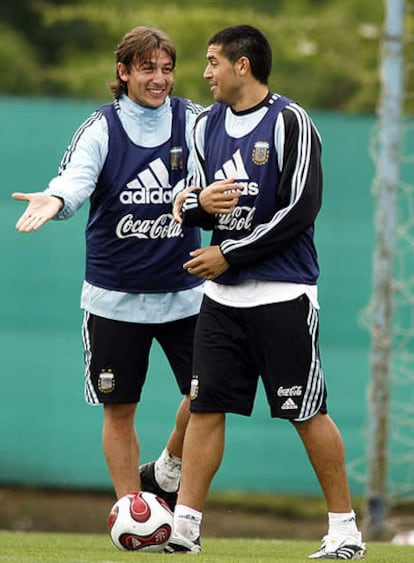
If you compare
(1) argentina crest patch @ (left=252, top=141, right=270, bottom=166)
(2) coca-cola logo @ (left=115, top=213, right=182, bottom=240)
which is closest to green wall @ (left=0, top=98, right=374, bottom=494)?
Answer: (2) coca-cola logo @ (left=115, top=213, right=182, bottom=240)

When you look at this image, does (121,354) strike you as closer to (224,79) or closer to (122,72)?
(122,72)

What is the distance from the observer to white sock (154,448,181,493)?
744cm

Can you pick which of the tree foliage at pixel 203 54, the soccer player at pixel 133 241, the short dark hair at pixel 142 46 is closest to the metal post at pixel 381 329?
the tree foliage at pixel 203 54

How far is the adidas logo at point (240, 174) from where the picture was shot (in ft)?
20.6

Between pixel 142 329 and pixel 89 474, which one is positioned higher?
pixel 142 329

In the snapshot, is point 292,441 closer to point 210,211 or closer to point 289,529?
point 289,529

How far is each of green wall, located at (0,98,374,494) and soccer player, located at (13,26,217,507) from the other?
2.16 m

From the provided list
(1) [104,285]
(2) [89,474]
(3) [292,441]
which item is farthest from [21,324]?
(1) [104,285]

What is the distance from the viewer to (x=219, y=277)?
6.41 meters

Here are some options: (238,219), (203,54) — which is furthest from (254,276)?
(203,54)

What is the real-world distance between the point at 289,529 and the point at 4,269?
7.92 ft

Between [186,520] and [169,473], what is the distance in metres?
1.00

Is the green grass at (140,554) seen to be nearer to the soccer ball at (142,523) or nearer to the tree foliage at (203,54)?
the soccer ball at (142,523)

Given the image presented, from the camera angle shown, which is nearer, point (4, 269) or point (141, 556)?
point (141, 556)
